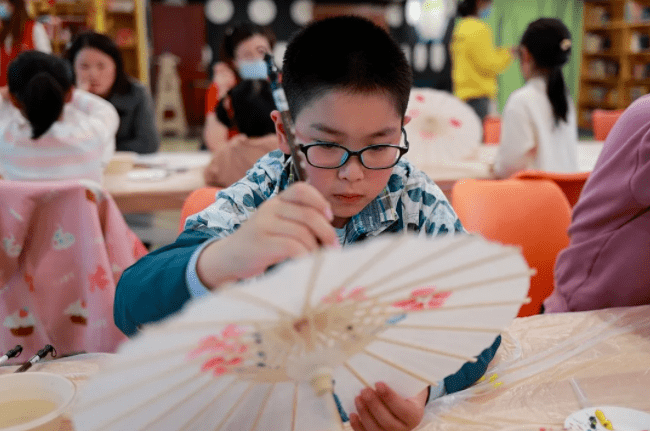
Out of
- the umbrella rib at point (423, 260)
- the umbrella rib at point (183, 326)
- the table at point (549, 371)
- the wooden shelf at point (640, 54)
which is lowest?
the table at point (549, 371)

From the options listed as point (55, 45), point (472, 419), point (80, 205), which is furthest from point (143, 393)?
point (55, 45)

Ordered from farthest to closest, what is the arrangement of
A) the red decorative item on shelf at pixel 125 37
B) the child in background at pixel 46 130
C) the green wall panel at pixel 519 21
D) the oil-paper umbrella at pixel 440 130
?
the green wall panel at pixel 519 21 < the red decorative item on shelf at pixel 125 37 < the oil-paper umbrella at pixel 440 130 < the child in background at pixel 46 130

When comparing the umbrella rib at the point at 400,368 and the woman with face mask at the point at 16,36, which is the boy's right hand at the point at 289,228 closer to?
the umbrella rib at the point at 400,368

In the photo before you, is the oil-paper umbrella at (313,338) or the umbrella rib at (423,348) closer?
the oil-paper umbrella at (313,338)

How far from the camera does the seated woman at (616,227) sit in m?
1.10

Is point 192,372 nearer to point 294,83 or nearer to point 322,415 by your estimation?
point 322,415

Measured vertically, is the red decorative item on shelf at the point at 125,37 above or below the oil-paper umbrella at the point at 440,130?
above

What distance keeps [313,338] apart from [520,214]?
110 centimetres

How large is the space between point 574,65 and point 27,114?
8.73 meters

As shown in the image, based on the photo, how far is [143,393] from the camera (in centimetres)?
44

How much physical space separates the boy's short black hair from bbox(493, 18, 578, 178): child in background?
1.73 meters

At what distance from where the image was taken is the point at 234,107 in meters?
2.34

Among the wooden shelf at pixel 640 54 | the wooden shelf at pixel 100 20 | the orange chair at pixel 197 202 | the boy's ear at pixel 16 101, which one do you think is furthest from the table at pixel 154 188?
the wooden shelf at pixel 640 54

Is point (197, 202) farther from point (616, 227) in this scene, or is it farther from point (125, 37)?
point (125, 37)
